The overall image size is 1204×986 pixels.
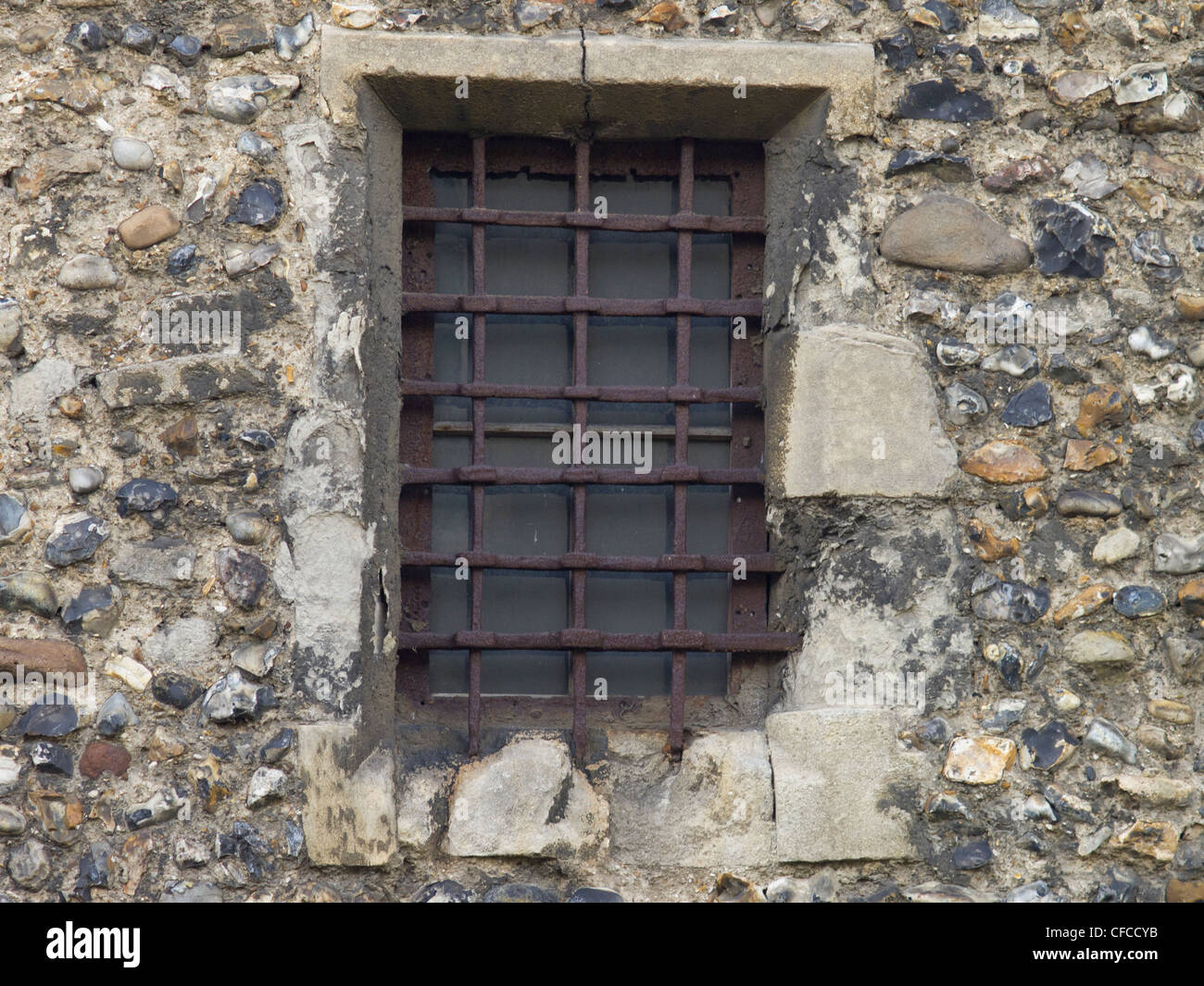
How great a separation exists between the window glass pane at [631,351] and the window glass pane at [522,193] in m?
0.26

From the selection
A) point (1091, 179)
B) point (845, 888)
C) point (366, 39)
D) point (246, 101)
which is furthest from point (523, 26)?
point (845, 888)

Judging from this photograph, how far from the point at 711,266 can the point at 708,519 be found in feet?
1.72

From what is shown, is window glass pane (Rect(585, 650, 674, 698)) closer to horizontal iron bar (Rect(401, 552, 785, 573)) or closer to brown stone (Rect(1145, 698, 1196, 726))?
horizontal iron bar (Rect(401, 552, 785, 573))

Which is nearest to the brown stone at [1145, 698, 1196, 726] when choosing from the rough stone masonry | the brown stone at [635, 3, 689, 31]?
the rough stone masonry

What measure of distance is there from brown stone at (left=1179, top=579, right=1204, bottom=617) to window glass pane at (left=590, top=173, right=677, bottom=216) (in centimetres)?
123

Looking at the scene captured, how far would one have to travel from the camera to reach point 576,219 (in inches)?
88.0

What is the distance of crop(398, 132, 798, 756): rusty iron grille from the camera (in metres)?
2.16

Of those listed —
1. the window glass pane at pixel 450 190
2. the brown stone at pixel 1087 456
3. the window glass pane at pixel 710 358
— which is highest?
the window glass pane at pixel 450 190

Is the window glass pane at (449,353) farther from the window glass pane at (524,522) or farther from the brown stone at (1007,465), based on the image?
the brown stone at (1007,465)

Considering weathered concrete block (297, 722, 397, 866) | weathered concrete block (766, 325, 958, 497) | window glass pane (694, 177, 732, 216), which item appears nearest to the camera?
weathered concrete block (297, 722, 397, 866)

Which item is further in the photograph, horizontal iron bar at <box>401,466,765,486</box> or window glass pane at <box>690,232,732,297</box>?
window glass pane at <box>690,232,732,297</box>

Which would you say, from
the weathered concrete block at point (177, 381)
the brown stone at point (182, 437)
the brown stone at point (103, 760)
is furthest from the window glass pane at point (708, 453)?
the brown stone at point (103, 760)

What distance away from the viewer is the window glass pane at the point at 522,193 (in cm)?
231

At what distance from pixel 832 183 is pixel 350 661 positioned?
1279mm
